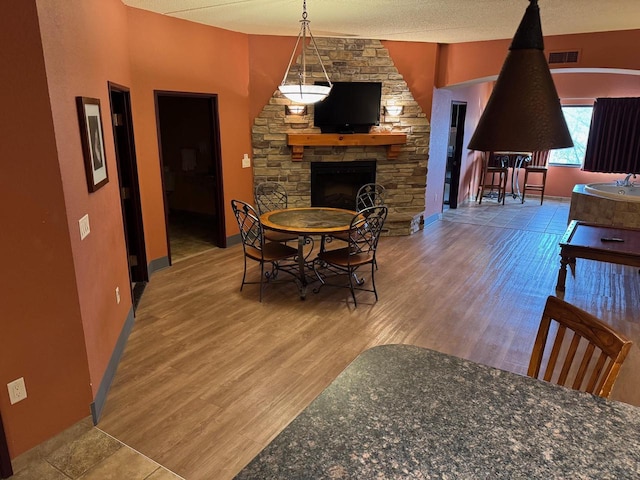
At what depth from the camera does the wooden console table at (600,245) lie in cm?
379

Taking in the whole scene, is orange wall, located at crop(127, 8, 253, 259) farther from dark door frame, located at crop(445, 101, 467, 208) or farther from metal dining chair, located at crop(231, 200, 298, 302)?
dark door frame, located at crop(445, 101, 467, 208)

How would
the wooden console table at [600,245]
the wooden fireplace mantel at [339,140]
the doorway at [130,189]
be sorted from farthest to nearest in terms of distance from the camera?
the wooden fireplace mantel at [339,140] < the doorway at [130,189] < the wooden console table at [600,245]

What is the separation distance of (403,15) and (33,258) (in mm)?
4096

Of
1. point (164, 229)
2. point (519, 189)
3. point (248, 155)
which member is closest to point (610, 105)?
point (519, 189)

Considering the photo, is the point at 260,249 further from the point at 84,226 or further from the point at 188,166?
the point at 188,166

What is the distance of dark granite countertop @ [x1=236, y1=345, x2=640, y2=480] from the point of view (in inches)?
39.4

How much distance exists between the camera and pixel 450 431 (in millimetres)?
1124

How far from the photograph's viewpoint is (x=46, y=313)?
7.28ft

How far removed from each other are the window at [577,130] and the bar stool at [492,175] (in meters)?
1.26

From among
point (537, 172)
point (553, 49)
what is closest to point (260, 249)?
point (553, 49)

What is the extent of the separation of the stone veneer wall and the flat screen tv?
123 millimetres

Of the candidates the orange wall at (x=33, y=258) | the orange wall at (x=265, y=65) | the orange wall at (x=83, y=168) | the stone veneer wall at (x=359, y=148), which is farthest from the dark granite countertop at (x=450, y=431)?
the orange wall at (x=265, y=65)

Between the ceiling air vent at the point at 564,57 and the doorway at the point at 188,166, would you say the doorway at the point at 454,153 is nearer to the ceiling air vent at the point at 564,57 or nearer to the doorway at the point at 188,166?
the ceiling air vent at the point at 564,57

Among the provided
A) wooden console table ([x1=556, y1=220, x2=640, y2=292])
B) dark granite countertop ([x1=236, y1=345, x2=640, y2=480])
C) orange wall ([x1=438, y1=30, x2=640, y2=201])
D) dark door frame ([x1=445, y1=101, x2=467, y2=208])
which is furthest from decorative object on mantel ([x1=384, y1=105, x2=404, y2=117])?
dark granite countertop ([x1=236, y1=345, x2=640, y2=480])
